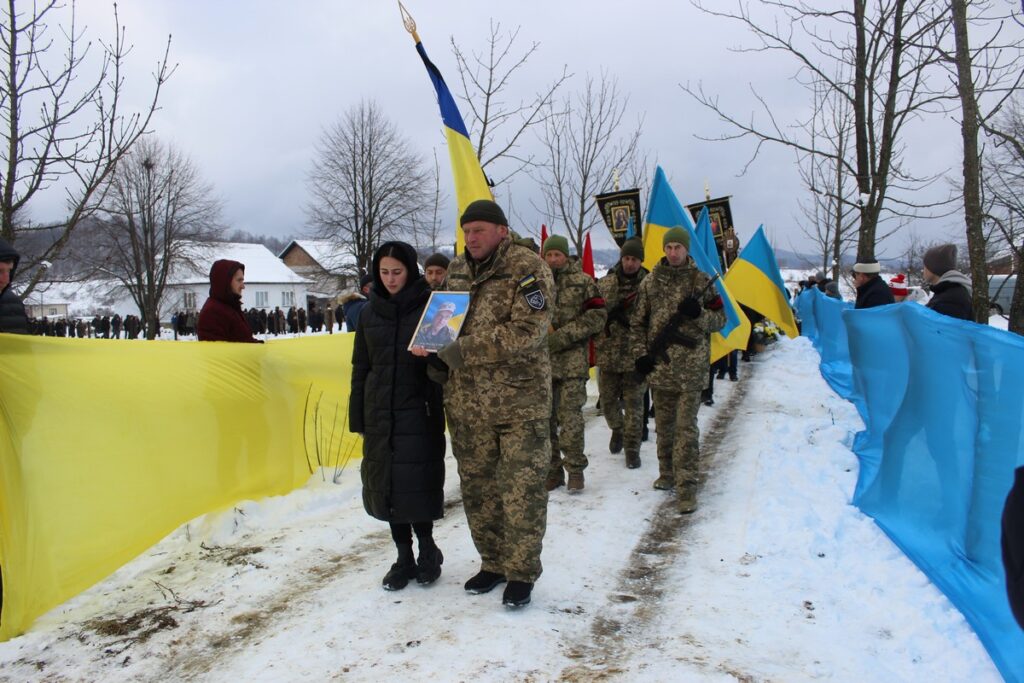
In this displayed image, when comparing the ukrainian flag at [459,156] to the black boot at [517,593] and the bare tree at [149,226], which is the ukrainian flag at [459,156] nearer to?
the black boot at [517,593]

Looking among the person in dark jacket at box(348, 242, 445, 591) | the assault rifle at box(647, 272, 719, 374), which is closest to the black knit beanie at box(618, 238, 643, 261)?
the assault rifle at box(647, 272, 719, 374)

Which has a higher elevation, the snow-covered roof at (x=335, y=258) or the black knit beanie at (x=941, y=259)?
the snow-covered roof at (x=335, y=258)

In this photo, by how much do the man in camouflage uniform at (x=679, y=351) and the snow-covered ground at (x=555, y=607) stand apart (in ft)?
1.42

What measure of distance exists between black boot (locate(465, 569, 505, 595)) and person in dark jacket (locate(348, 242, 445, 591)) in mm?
436

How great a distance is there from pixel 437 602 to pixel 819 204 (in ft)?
73.9

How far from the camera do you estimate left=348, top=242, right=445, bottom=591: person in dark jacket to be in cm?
395

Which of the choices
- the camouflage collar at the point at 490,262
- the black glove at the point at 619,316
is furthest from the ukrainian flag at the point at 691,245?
the camouflage collar at the point at 490,262

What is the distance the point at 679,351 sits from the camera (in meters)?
5.76

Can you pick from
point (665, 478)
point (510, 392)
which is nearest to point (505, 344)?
point (510, 392)

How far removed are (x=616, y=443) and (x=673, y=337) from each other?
222cm

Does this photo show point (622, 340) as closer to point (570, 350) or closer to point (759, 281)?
point (570, 350)

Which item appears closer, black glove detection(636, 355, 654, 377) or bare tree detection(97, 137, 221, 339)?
black glove detection(636, 355, 654, 377)

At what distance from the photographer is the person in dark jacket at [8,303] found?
425cm

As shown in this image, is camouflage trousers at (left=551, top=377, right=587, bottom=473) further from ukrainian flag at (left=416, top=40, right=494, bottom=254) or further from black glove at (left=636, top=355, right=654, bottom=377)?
ukrainian flag at (left=416, top=40, right=494, bottom=254)
